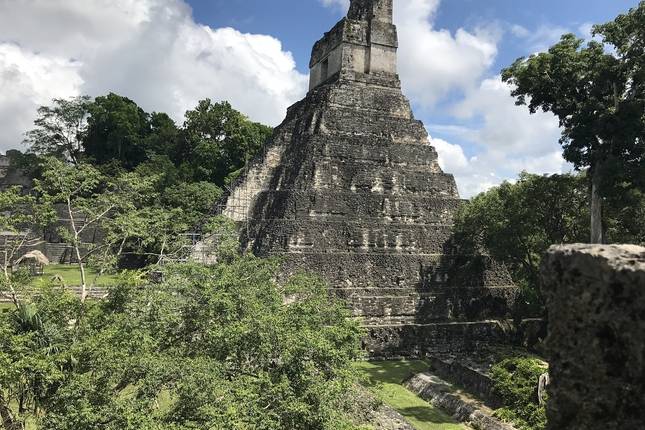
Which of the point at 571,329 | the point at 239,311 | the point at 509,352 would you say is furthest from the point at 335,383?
the point at 509,352

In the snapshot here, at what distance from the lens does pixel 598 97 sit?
625 inches

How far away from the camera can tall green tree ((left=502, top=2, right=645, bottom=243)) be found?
584 inches

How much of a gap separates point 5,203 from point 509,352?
14.3 metres

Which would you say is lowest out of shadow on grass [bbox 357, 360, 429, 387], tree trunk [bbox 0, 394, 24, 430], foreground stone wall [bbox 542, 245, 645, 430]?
shadow on grass [bbox 357, 360, 429, 387]

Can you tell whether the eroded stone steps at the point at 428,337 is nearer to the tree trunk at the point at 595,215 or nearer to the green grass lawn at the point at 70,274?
the tree trunk at the point at 595,215

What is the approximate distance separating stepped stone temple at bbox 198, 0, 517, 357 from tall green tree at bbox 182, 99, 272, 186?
1639cm

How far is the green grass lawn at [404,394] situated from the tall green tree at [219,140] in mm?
25623

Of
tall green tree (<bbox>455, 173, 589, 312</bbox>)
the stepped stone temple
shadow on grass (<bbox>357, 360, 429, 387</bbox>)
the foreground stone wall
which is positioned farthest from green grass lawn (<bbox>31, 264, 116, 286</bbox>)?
the foreground stone wall

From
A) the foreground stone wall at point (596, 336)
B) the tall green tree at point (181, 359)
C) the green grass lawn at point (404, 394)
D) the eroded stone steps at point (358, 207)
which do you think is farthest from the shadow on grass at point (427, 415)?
the foreground stone wall at point (596, 336)

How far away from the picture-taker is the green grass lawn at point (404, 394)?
12344 mm

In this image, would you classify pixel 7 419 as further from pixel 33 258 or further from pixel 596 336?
pixel 33 258

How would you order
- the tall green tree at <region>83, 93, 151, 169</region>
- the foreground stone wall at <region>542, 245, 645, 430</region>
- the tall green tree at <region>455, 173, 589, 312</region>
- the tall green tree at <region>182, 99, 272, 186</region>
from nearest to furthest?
the foreground stone wall at <region>542, 245, 645, 430</region>, the tall green tree at <region>455, 173, 589, 312</region>, the tall green tree at <region>182, 99, 272, 186</region>, the tall green tree at <region>83, 93, 151, 169</region>

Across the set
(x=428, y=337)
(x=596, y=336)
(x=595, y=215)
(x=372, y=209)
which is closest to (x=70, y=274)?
(x=372, y=209)

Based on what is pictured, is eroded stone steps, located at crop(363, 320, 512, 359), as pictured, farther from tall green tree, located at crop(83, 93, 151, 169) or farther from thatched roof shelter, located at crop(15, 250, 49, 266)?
tall green tree, located at crop(83, 93, 151, 169)
